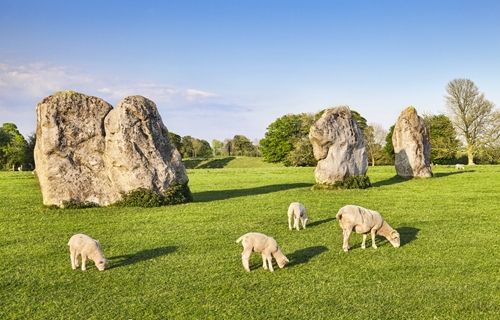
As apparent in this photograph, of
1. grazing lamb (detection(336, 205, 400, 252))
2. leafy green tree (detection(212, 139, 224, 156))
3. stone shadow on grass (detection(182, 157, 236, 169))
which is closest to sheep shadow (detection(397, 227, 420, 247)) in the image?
grazing lamb (detection(336, 205, 400, 252))

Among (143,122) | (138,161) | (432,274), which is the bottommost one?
(432,274)

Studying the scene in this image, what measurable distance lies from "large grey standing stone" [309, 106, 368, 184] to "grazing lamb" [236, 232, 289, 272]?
17.3 metres

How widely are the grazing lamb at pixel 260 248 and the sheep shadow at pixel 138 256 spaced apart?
3140 millimetres

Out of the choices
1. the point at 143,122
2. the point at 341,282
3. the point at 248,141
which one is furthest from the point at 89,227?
the point at 248,141

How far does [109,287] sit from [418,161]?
1196 inches

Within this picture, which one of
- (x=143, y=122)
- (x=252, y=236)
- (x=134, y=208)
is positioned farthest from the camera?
(x=143, y=122)

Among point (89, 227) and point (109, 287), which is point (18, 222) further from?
point (109, 287)

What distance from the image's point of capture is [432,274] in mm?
9398

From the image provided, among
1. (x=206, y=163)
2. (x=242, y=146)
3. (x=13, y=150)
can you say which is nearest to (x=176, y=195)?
(x=13, y=150)

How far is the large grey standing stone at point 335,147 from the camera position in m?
26.2

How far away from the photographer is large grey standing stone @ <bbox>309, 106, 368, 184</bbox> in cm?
2619

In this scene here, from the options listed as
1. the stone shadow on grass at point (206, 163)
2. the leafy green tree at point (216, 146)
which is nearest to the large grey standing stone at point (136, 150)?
the stone shadow on grass at point (206, 163)

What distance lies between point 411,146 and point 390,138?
36725mm

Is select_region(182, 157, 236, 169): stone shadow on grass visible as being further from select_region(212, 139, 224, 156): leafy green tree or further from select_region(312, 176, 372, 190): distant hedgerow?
select_region(312, 176, 372, 190): distant hedgerow
